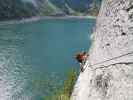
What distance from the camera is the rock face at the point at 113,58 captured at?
19.0 feet

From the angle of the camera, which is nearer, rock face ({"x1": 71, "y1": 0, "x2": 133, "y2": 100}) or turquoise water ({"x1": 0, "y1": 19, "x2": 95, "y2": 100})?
rock face ({"x1": 71, "y1": 0, "x2": 133, "y2": 100})

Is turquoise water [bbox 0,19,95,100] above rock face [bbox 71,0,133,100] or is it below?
above

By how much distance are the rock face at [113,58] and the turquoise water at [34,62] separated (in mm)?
56321

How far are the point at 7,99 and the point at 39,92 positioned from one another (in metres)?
7.21

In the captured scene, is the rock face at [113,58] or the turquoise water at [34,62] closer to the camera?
the rock face at [113,58]

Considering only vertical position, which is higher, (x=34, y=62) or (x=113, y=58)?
(x=34, y=62)

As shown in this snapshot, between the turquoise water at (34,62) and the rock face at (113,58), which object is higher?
the turquoise water at (34,62)

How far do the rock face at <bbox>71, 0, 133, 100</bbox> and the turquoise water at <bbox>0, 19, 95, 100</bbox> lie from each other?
185ft

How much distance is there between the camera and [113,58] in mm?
6156

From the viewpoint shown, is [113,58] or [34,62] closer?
[113,58]

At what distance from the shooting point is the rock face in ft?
19.0

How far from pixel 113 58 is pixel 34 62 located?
293ft

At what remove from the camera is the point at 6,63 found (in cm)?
8938

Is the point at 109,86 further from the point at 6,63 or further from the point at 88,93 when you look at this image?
the point at 6,63
